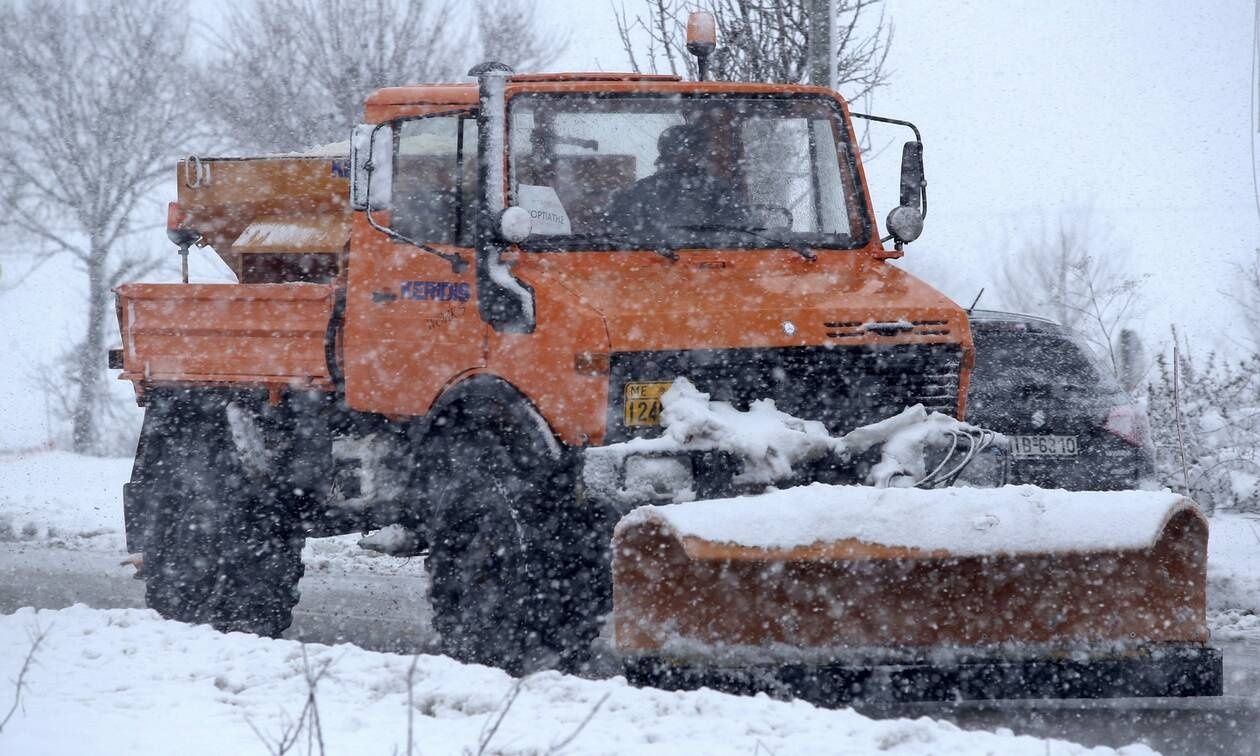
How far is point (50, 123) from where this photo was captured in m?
22.1

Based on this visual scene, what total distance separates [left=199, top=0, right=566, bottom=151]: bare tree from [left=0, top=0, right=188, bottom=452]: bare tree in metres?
2.39

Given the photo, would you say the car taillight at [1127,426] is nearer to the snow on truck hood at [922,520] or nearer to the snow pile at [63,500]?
the snow on truck hood at [922,520]

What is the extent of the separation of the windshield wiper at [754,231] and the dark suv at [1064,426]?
2234 millimetres

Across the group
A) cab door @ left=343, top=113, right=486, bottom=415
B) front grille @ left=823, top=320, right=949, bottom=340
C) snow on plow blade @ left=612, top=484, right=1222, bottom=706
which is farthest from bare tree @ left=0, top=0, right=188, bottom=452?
snow on plow blade @ left=612, top=484, right=1222, bottom=706

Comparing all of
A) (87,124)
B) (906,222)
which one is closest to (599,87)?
(906,222)

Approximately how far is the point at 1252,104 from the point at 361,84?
11789mm

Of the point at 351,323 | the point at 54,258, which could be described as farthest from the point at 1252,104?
the point at 54,258

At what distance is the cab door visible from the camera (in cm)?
614

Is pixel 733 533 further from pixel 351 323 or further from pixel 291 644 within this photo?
pixel 351 323

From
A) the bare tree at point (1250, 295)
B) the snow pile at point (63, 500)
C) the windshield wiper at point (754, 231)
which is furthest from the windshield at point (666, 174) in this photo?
the bare tree at point (1250, 295)

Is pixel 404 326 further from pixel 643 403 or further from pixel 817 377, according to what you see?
pixel 817 377

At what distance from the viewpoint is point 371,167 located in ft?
19.6

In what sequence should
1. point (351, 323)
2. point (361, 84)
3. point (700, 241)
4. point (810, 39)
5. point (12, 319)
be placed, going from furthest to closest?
point (12, 319), point (361, 84), point (810, 39), point (351, 323), point (700, 241)

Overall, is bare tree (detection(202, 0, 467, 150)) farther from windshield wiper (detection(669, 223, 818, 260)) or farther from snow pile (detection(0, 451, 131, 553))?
windshield wiper (detection(669, 223, 818, 260))
